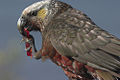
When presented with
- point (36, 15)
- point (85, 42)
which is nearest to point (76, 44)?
point (85, 42)

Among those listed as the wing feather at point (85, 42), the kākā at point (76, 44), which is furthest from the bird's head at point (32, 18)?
the wing feather at point (85, 42)

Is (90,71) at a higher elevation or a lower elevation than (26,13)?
lower

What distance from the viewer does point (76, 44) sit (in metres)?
9.39

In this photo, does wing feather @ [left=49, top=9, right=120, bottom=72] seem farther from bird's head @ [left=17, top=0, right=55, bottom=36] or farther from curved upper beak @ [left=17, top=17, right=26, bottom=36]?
curved upper beak @ [left=17, top=17, right=26, bottom=36]

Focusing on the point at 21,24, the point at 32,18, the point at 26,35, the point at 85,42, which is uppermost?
the point at 32,18

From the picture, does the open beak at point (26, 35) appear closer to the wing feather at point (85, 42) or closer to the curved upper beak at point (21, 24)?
the curved upper beak at point (21, 24)

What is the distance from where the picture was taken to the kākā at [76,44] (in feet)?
29.9

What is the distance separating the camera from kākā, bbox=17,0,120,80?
29.9 feet

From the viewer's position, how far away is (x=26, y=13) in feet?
33.8

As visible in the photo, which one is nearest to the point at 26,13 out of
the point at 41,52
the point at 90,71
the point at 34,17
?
the point at 34,17

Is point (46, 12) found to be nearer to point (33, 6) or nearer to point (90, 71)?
point (33, 6)

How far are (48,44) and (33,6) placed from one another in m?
1.04

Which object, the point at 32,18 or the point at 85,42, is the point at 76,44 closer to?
the point at 85,42

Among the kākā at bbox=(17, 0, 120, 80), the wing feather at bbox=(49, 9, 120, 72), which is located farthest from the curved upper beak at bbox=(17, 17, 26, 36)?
the wing feather at bbox=(49, 9, 120, 72)
